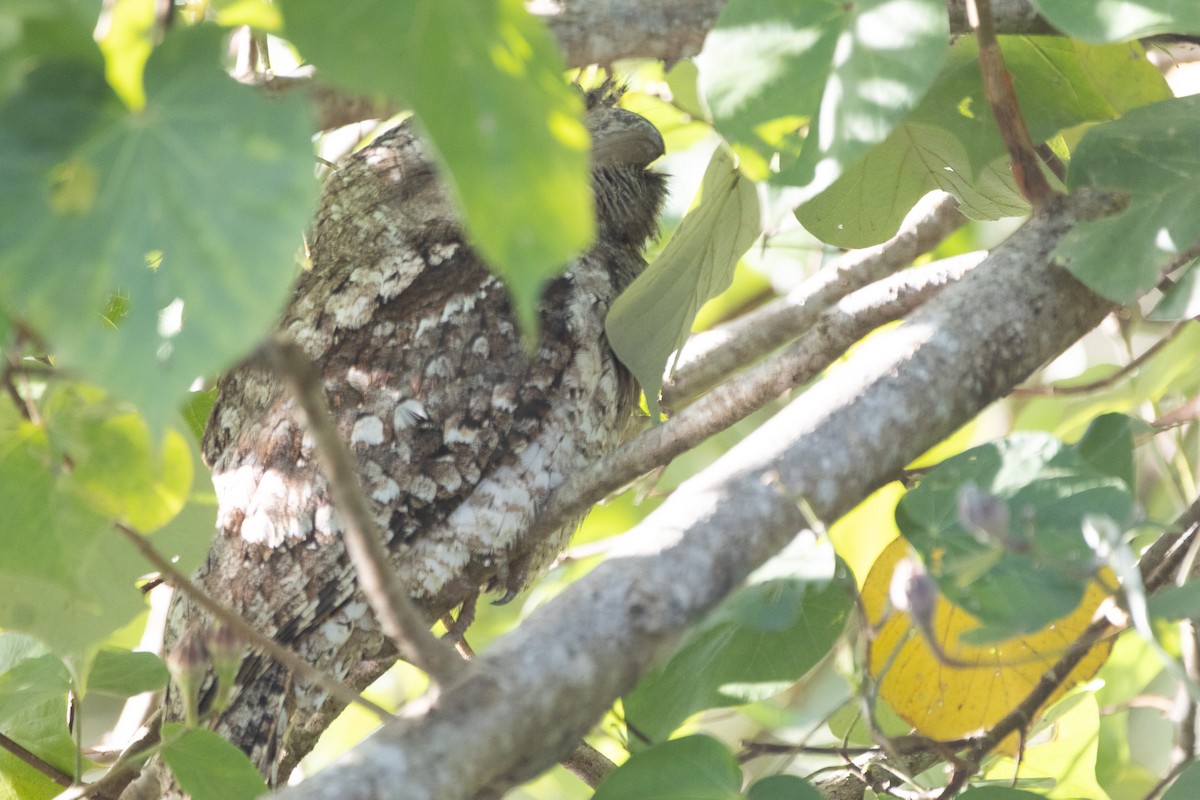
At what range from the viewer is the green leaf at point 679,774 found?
0.88 meters

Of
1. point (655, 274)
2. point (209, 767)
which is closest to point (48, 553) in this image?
point (209, 767)

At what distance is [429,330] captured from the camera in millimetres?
1664

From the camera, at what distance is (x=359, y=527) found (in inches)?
23.1

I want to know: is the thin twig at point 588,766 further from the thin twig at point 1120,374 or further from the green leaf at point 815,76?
the green leaf at point 815,76

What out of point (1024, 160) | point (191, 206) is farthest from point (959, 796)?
point (191, 206)

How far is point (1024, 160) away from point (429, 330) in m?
0.94

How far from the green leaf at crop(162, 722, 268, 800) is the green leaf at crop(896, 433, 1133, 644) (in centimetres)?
64

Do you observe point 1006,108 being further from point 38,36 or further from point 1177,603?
point 38,36

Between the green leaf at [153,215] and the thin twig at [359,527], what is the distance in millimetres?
43

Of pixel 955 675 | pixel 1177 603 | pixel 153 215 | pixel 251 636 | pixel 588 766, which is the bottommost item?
pixel 588 766

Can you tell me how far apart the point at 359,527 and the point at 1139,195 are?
2.69ft

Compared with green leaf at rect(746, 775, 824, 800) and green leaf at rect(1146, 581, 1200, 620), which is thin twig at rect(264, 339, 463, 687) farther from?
green leaf at rect(1146, 581, 1200, 620)

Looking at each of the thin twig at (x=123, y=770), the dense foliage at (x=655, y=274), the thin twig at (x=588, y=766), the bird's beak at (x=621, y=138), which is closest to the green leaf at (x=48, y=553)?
the dense foliage at (x=655, y=274)

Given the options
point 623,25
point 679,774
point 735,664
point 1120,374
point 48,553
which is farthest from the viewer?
point 1120,374
